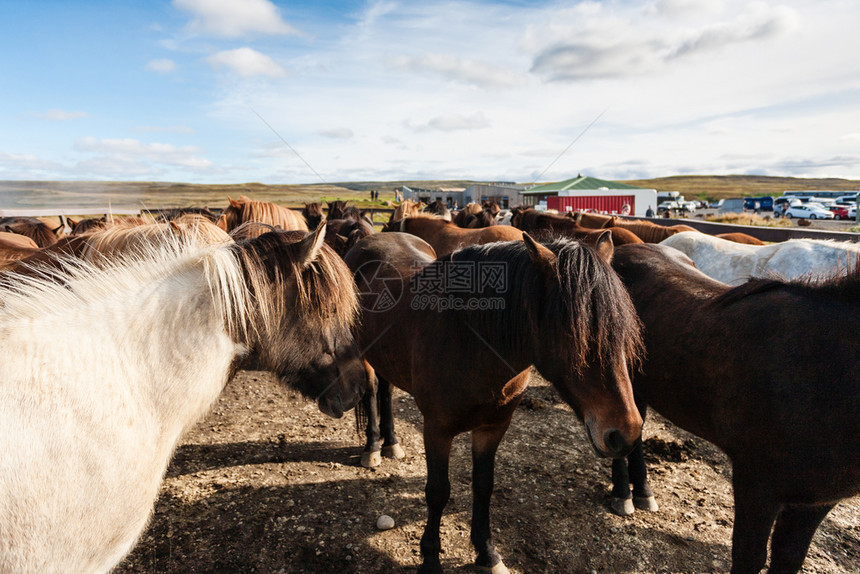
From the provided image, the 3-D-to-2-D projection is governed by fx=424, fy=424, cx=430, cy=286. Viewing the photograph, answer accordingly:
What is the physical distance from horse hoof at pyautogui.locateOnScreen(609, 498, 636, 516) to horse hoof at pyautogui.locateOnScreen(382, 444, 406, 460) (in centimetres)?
214

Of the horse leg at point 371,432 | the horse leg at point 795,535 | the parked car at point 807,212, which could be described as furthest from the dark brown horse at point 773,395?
the parked car at point 807,212

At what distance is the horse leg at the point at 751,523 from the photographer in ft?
8.05

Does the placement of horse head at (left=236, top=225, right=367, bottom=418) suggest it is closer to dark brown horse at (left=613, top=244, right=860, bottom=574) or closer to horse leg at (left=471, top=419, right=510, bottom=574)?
horse leg at (left=471, top=419, right=510, bottom=574)

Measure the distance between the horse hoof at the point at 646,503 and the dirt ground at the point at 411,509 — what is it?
53 mm

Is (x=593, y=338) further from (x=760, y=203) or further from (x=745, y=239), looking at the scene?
(x=760, y=203)

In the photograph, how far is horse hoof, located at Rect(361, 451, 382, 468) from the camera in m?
4.45

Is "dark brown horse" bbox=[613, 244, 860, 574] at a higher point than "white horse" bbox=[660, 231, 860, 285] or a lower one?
lower

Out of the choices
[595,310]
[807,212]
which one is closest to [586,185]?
[807,212]

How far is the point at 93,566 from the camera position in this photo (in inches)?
68.1

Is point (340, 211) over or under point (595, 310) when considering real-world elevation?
over

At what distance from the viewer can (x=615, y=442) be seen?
213cm

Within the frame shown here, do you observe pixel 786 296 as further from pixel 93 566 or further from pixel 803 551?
pixel 93 566

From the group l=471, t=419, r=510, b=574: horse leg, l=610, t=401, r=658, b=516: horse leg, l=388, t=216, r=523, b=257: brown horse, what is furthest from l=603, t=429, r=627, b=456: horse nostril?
l=388, t=216, r=523, b=257: brown horse

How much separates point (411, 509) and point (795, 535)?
2.74 m
